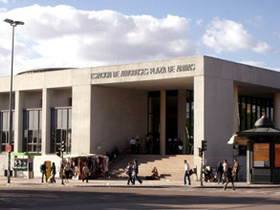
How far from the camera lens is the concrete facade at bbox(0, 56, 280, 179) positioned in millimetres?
44688

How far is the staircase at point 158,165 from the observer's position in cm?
4562

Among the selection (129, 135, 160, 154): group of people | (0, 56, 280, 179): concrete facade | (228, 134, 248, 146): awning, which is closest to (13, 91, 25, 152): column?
(0, 56, 280, 179): concrete facade

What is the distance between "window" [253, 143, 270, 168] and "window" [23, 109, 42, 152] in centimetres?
2383

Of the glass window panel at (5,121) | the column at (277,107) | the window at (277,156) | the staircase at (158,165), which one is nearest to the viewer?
the window at (277,156)

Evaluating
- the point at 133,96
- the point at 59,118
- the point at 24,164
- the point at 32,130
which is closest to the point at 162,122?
the point at 133,96

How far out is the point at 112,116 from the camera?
52219 millimetres

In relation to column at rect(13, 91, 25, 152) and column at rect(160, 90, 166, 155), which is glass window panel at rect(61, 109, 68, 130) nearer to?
column at rect(13, 91, 25, 152)

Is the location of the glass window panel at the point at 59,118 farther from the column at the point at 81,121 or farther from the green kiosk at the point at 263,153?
the green kiosk at the point at 263,153

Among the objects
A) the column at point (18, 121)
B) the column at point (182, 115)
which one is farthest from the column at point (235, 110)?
the column at point (18, 121)

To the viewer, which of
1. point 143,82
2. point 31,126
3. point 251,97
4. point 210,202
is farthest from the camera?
point 251,97

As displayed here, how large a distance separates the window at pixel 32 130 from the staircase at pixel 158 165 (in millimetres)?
8929

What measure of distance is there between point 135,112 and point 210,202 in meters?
32.5

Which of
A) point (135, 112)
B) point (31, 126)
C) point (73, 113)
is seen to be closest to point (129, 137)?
point (135, 112)

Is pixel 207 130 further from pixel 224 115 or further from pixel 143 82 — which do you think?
pixel 143 82
